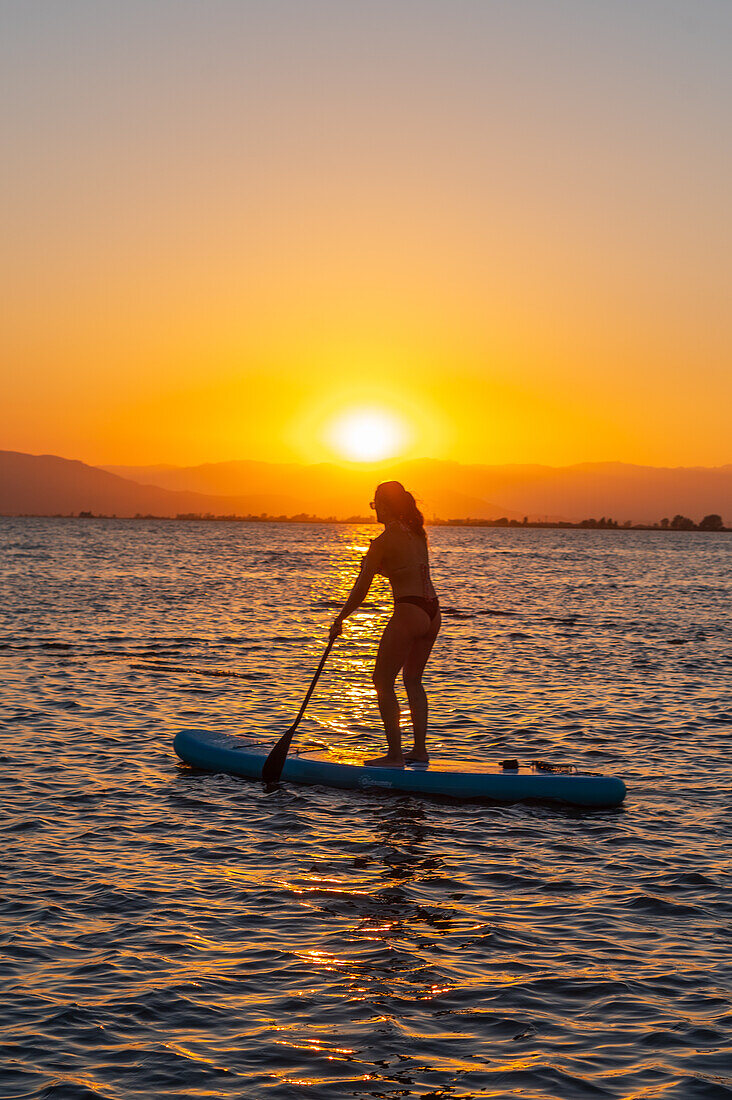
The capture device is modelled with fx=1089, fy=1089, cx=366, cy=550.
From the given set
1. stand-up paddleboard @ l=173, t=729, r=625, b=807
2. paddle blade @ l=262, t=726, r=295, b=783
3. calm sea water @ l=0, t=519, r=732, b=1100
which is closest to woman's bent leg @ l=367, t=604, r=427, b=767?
stand-up paddleboard @ l=173, t=729, r=625, b=807

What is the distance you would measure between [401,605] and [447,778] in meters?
1.91

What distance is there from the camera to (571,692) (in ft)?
65.4

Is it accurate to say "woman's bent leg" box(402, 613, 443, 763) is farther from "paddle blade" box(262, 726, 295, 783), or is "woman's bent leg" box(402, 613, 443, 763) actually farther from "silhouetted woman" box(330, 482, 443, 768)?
"paddle blade" box(262, 726, 295, 783)

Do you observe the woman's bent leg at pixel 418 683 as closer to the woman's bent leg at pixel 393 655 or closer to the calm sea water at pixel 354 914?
the woman's bent leg at pixel 393 655

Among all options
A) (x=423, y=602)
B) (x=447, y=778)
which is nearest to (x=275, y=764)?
(x=447, y=778)

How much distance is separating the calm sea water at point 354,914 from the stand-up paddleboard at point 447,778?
192 millimetres

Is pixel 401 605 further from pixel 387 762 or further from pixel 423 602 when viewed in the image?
pixel 387 762

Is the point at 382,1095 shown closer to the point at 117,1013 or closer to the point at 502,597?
the point at 117,1013

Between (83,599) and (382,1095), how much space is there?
123 ft

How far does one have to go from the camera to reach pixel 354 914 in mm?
7656

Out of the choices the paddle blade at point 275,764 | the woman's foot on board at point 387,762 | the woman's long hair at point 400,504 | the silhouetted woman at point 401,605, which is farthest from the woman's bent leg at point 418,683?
the paddle blade at point 275,764

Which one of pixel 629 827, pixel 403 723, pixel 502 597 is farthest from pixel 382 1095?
pixel 502 597

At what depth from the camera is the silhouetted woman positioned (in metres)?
11.6

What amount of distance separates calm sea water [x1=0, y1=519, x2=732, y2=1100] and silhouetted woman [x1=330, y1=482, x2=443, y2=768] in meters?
0.92
